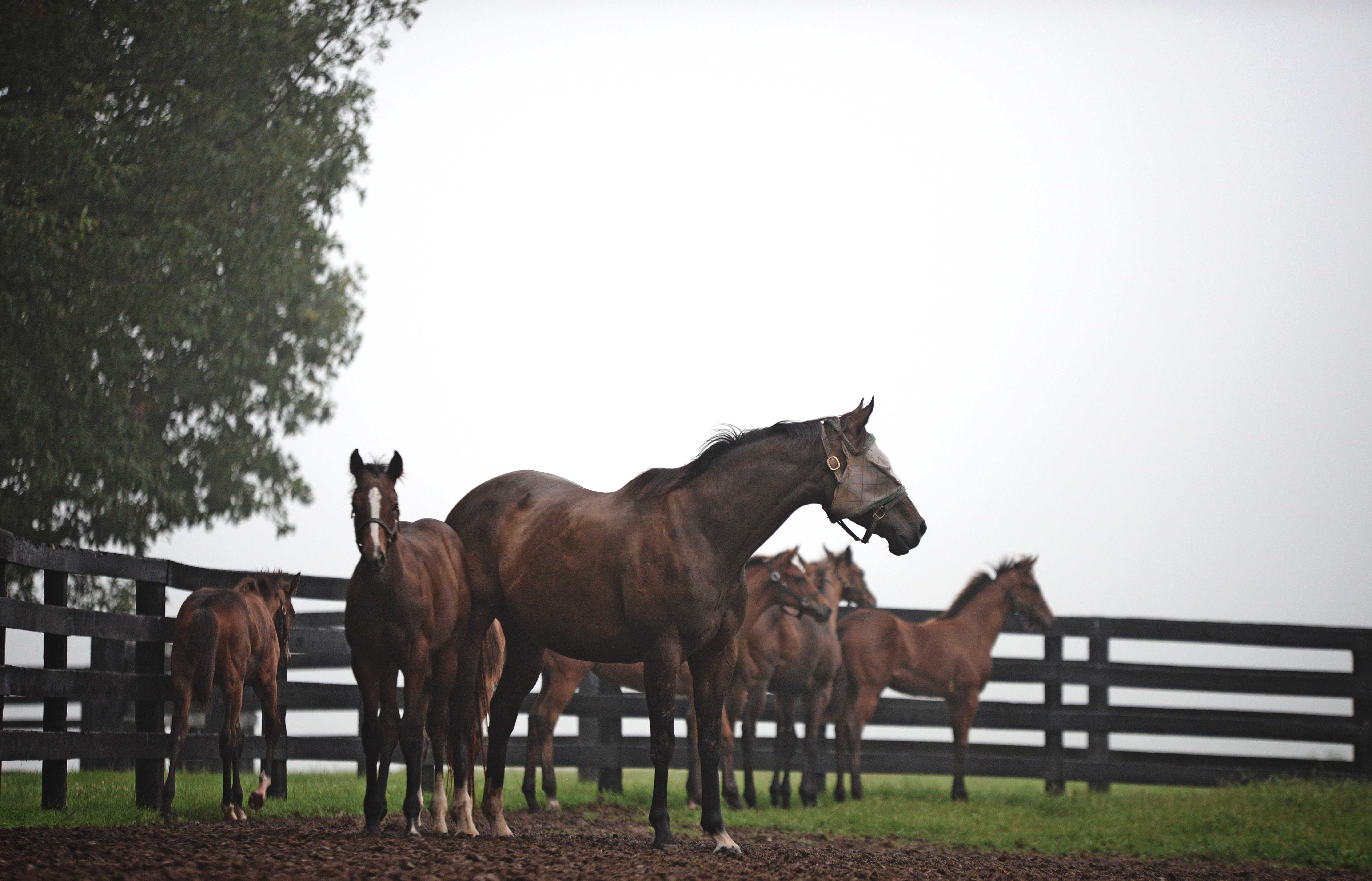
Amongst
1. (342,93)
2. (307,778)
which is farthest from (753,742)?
(342,93)

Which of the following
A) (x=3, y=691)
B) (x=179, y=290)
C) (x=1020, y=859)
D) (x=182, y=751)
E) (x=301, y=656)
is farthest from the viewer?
(x=179, y=290)

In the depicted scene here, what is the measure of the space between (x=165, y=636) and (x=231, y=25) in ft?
31.8

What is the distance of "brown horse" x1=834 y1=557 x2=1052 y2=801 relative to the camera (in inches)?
478

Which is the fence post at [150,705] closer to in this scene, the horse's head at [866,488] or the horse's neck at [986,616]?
the horse's head at [866,488]

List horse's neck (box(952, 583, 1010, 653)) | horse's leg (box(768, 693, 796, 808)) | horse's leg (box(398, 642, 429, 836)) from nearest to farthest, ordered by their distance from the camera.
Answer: horse's leg (box(398, 642, 429, 836)) < horse's leg (box(768, 693, 796, 808)) < horse's neck (box(952, 583, 1010, 653))

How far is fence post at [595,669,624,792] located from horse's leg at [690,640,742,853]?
4784 mm

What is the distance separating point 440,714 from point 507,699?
18.2 inches

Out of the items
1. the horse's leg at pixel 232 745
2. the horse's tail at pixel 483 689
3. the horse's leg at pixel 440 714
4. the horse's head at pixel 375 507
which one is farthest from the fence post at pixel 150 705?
the horse's head at pixel 375 507

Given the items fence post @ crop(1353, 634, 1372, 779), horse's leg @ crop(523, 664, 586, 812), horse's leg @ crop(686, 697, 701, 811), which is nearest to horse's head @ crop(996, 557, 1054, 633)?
fence post @ crop(1353, 634, 1372, 779)

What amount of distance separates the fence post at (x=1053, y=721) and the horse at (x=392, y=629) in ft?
26.6

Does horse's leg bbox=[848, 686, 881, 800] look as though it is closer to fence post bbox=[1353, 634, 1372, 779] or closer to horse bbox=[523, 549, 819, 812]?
horse bbox=[523, 549, 819, 812]

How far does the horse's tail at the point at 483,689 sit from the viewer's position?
6754 millimetres

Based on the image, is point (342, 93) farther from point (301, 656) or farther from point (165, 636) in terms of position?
point (165, 636)

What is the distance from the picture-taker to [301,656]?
34.2ft
